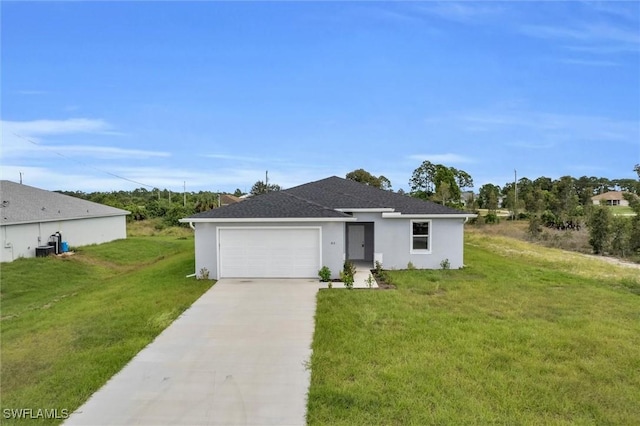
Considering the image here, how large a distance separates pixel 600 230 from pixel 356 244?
2195 centimetres

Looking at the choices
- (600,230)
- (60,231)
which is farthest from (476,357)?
(600,230)

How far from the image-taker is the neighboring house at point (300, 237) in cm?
1372

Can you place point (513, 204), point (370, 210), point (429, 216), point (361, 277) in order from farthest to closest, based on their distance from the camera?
point (513, 204), point (370, 210), point (429, 216), point (361, 277)

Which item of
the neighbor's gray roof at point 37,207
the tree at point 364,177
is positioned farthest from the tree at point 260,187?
the neighbor's gray roof at point 37,207

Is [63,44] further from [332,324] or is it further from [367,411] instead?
[367,411]

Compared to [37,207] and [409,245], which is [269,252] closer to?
[409,245]

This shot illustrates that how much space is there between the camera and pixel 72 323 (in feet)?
30.5

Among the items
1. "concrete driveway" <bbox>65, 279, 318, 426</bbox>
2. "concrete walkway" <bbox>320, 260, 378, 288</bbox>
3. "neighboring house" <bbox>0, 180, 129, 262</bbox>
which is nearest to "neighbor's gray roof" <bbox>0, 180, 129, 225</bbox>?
"neighboring house" <bbox>0, 180, 129, 262</bbox>

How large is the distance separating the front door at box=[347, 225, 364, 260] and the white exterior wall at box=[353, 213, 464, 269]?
235cm

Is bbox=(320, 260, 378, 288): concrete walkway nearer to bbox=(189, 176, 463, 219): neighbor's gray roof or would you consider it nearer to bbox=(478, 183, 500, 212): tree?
bbox=(189, 176, 463, 219): neighbor's gray roof

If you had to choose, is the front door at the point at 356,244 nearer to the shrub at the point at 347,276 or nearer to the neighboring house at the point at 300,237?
the neighboring house at the point at 300,237

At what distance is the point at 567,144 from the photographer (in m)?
28.9

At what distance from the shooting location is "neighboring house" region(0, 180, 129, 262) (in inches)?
799

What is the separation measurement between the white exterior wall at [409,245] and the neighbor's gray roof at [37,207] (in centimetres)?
1956
